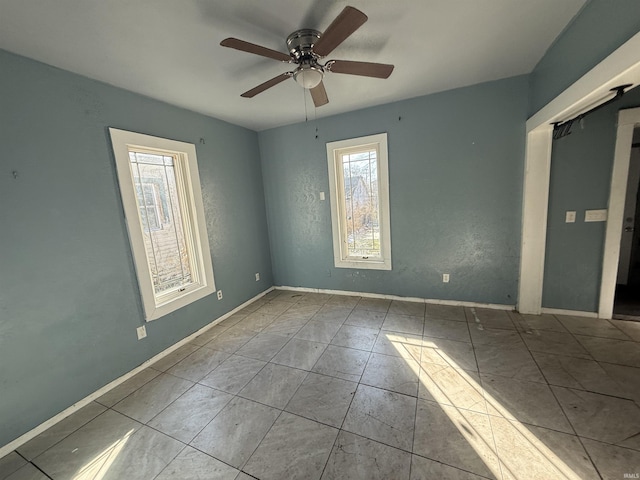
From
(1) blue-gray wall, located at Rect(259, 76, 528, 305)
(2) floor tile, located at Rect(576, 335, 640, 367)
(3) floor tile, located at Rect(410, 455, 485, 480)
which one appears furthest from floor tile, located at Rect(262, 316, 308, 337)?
(2) floor tile, located at Rect(576, 335, 640, 367)

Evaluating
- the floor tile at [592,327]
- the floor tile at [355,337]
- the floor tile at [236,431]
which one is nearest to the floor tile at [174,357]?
the floor tile at [236,431]

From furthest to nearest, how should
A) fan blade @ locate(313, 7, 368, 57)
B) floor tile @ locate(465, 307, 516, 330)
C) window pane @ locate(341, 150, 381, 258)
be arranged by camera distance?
window pane @ locate(341, 150, 381, 258) < floor tile @ locate(465, 307, 516, 330) < fan blade @ locate(313, 7, 368, 57)

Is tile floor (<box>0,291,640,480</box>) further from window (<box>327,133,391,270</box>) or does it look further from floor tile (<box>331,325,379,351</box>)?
window (<box>327,133,391,270</box>)

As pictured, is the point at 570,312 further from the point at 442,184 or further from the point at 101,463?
the point at 101,463

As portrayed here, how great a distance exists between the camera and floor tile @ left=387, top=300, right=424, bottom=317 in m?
3.02

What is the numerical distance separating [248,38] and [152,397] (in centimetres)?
279

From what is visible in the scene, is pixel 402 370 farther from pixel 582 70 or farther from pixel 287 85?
pixel 287 85

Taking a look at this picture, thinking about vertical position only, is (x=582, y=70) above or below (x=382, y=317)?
above

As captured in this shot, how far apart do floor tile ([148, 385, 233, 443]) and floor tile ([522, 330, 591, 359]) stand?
2.67 meters

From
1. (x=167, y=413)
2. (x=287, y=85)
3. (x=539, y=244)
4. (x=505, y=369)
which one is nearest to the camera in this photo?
(x=167, y=413)

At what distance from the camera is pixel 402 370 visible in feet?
6.79

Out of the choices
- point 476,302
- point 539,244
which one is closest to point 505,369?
point 476,302

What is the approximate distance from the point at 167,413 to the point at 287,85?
9.54 ft

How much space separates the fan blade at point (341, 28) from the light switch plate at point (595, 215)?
288 cm
